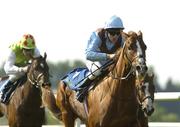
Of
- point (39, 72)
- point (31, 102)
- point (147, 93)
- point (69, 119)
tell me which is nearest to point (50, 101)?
point (31, 102)

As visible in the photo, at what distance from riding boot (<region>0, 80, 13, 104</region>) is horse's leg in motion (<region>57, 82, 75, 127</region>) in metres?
1.22

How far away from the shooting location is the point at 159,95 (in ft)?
49.9

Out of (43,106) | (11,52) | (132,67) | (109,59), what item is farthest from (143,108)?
(11,52)

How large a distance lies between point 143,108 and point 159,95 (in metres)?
4.52

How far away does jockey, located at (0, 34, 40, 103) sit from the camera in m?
14.4

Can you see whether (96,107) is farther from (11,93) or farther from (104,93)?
(11,93)

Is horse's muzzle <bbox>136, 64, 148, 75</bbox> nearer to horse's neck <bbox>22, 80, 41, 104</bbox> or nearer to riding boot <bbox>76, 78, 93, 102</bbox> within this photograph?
riding boot <bbox>76, 78, 93, 102</bbox>

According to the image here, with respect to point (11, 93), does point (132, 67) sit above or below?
above

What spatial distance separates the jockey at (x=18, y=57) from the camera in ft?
47.2

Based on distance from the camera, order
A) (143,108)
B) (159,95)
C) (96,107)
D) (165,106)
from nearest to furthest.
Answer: (143,108) < (96,107) < (159,95) < (165,106)

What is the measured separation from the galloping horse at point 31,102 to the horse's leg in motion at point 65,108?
1.16 feet

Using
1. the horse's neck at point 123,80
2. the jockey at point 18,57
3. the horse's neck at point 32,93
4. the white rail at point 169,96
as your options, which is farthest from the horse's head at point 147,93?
the white rail at point 169,96

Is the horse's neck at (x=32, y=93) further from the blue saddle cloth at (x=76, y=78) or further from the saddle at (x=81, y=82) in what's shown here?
the saddle at (x=81, y=82)

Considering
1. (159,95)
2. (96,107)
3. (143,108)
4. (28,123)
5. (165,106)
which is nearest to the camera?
(143,108)
